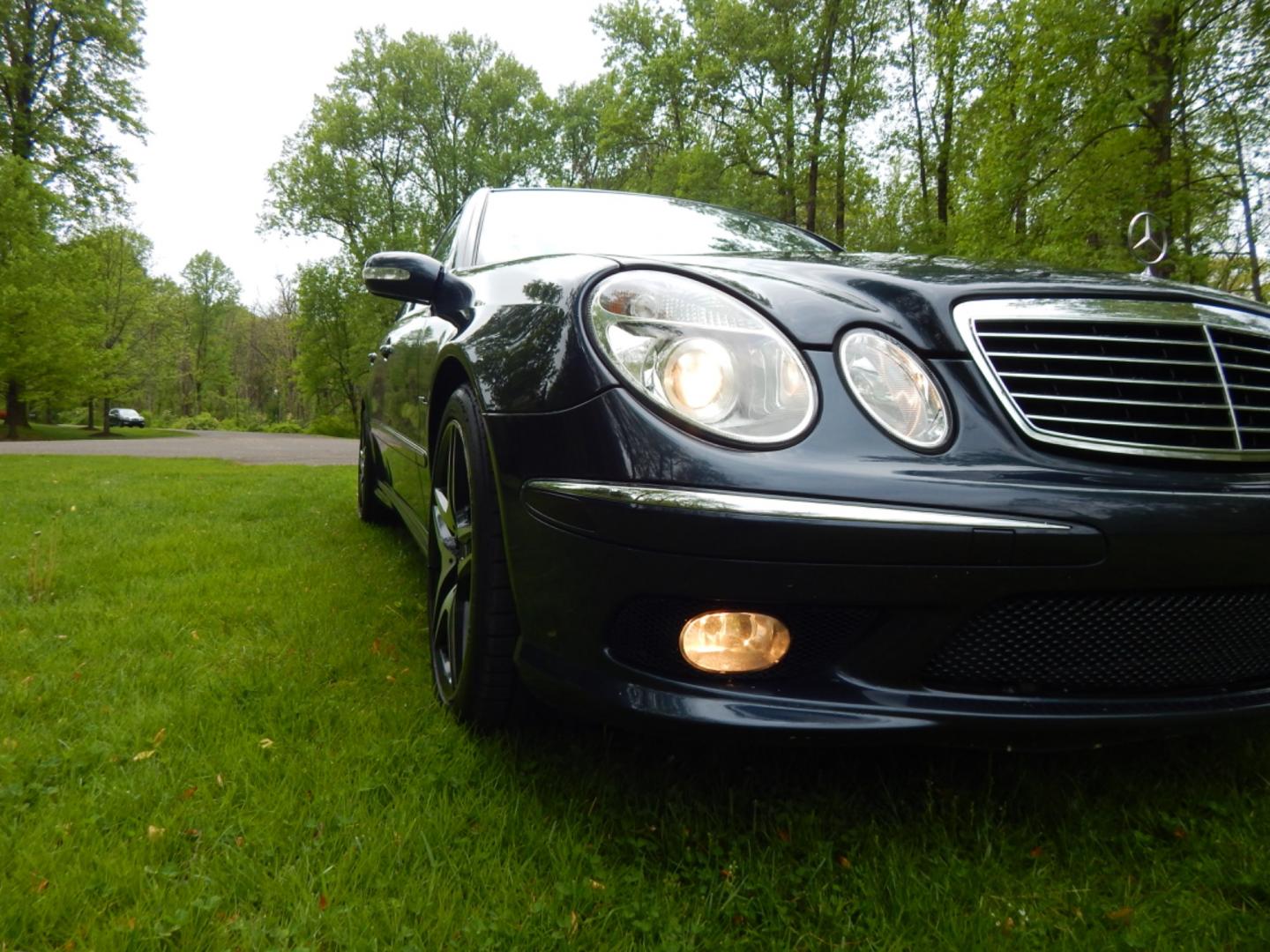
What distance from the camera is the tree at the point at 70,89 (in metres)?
22.1

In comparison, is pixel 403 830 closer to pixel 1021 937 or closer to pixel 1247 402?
pixel 1021 937

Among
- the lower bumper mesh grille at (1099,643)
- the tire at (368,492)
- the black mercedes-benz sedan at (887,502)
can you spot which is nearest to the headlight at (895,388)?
the black mercedes-benz sedan at (887,502)

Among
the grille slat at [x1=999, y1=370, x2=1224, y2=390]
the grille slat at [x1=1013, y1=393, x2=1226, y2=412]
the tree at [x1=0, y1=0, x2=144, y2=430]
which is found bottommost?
the grille slat at [x1=1013, y1=393, x2=1226, y2=412]

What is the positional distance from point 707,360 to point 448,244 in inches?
97.6

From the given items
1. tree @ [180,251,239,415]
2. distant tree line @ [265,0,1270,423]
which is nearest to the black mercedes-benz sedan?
distant tree line @ [265,0,1270,423]

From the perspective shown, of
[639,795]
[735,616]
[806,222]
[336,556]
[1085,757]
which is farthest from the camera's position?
[806,222]

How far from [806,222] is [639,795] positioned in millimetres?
21062

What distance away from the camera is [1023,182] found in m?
11.6

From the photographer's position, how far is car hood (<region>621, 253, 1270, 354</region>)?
1.43 m

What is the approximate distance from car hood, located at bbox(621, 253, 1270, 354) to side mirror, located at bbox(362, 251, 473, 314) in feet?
2.61

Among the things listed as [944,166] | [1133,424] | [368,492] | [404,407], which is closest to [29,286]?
[368,492]

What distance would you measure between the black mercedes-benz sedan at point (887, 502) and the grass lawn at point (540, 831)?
280 mm

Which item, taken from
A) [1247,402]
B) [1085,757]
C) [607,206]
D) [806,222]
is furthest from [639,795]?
[806,222]

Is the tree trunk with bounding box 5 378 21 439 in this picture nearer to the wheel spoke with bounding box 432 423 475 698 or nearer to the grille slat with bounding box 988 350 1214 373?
the wheel spoke with bounding box 432 423 475 698
